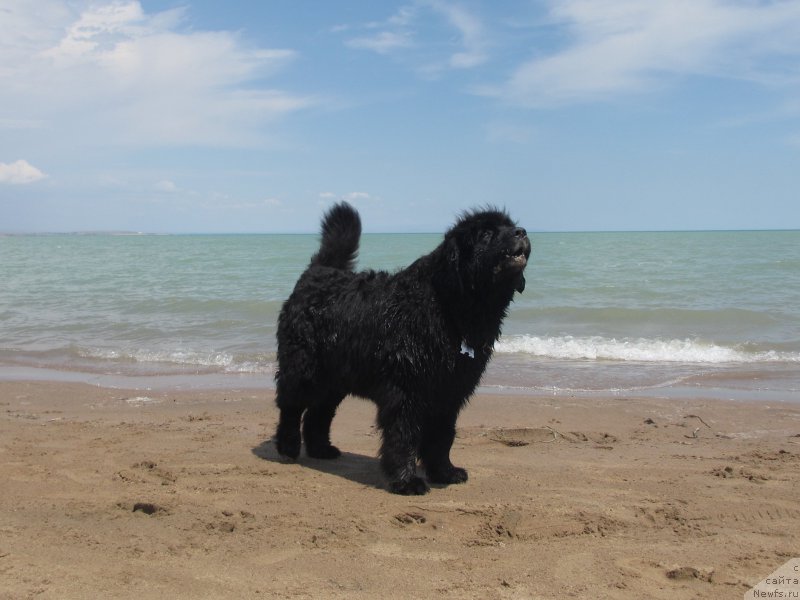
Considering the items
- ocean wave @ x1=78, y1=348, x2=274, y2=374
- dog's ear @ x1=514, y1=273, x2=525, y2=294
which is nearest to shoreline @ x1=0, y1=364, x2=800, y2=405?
ocean wave @ x1=78, y1=348, x2=274, y2=374

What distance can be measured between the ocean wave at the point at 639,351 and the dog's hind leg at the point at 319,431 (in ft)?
21.6

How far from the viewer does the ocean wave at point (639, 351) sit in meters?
11.6

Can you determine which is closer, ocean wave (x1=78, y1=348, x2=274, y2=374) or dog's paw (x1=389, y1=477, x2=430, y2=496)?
dog's paw (x1=389, y1=477, x2=430, y2=496)

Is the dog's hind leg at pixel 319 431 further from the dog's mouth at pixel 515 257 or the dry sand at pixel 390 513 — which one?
the dog's mouth at pixel 515 257

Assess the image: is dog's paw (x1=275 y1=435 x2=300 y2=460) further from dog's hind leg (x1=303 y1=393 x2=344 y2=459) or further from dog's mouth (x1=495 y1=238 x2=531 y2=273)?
dog's mouth (x1=495 y1=238 x2=531 y2=273)

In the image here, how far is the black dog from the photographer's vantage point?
4695 mm

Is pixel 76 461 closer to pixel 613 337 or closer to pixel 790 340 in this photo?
pixel 613 337

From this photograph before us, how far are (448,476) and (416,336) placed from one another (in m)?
1.13

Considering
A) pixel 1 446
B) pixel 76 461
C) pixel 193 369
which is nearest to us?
pixel 76 461

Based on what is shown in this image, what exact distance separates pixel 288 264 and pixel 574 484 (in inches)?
1355

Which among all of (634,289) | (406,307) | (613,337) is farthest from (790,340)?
(406,307)

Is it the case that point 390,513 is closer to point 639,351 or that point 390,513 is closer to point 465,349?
point 465,349

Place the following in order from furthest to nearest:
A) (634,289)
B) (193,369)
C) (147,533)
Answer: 1. (634,289)
2. (193,369)
3. (147,533)

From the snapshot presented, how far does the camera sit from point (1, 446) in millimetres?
5891
